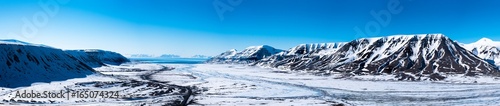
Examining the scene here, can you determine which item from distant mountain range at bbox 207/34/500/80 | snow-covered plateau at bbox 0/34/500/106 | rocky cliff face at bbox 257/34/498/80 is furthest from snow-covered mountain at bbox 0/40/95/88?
rocky cliff face at bbox 257/34/498/80

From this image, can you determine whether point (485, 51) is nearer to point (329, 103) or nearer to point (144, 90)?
→ point (329, 103)

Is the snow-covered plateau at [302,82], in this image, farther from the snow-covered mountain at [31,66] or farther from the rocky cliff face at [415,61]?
the rocky cliff face at [415,61]

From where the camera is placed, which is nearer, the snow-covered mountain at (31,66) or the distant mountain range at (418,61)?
the snow-covered mountain at (31,66)

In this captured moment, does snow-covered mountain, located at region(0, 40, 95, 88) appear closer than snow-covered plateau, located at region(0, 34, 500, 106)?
No

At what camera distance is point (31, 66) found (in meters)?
114

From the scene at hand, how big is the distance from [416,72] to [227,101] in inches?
4310

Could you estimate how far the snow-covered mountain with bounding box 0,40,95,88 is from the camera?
3821 inches

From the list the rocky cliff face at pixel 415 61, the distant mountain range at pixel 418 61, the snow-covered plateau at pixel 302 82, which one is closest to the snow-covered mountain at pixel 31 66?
the snow-covered plateau at pixel 302 82

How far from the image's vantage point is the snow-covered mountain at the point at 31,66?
97062 millimetres

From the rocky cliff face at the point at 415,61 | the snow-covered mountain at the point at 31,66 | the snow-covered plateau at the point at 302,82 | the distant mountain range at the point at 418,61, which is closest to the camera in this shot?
the snow-covered plateau at the point at 302,82

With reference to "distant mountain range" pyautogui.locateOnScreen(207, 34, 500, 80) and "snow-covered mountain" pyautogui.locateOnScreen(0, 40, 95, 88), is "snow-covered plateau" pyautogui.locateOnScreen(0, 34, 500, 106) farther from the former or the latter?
"distant mountain range" pyautogui.locateOnScreen(207, 34, 500, 80)

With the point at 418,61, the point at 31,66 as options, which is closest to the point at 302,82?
the point at 418,61

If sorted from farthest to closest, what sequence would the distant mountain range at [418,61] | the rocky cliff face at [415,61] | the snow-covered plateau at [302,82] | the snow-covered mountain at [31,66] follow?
the rocky cliff face at [415,61] → the distant mountain range at [418,61] → the snow-covered mountain at [31,66] → the snow-covered plateau at [302,82]

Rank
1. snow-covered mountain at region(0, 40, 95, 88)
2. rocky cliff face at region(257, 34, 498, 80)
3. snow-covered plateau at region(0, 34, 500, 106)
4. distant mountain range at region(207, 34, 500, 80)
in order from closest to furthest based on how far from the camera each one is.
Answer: snow-covered plateau at region(0, 34, 500, 106) → snow-covered mountain at region(0, 40, 95, 88) → distant mountain range at region(207, 34, 500, 80) → rocky cliff face at region(257, 34, 498, 80)
